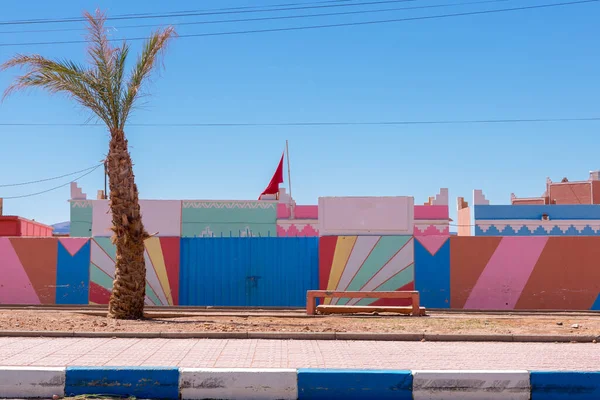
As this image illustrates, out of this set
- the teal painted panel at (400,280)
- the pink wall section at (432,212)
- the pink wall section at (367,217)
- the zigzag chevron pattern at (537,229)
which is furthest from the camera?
the zigzag chevron pattern at (537,229)

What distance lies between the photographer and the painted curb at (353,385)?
278 inches

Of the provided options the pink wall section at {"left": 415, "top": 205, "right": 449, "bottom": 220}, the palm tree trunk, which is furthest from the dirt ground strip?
the pink wall section at {"left": 415, "top": 205, "right": 449, "bottom": 220}

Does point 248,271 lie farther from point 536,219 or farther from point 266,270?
point 536,219

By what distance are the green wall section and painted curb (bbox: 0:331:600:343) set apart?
25.6m

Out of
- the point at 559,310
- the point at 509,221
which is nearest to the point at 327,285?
the point at 559,310

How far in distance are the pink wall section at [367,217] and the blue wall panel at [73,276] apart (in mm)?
6633

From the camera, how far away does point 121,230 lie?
13.6 metres

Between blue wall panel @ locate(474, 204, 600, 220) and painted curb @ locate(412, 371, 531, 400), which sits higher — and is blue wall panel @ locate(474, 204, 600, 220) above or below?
above

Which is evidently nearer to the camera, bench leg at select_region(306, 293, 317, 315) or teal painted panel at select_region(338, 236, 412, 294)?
bench leg at select_region(306, 293, 317, 315)

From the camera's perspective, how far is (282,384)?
709 centimetres

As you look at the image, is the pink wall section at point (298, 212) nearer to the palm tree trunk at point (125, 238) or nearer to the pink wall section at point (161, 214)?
the pink wall section at point (161, 214)

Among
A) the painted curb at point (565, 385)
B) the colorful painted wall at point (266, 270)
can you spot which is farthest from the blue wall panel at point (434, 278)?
the painted curb at point (565, 385)

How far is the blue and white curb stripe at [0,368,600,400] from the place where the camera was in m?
7.07

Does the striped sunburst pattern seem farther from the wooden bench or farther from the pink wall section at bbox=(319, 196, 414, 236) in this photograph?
the wooden bench
